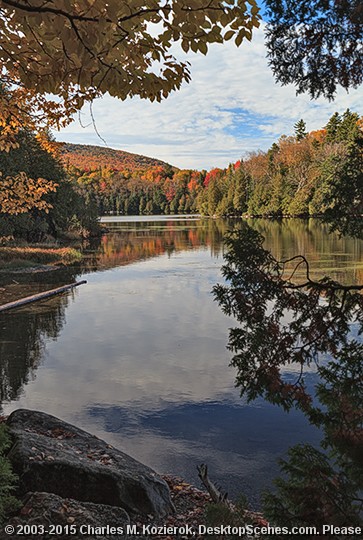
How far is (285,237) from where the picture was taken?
152 ft

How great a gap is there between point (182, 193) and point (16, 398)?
152 m

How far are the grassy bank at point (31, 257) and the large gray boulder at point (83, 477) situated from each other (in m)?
24.2

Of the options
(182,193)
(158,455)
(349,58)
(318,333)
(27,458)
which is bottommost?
(158,455)

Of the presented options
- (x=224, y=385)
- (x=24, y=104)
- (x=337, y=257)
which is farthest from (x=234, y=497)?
(x=337, y=257)

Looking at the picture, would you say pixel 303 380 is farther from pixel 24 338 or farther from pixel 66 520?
pixel 24 338

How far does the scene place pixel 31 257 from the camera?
106 ft

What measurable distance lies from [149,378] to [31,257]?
23.5 metres

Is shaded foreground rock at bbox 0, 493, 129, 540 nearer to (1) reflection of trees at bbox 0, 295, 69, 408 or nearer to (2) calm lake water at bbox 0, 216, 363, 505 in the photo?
(2) calm lake water at bbox 0, 216, 363, 505

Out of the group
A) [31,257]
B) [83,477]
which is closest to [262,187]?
[31,257]

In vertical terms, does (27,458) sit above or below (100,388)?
above

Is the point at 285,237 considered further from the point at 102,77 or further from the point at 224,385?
the point at 102,77

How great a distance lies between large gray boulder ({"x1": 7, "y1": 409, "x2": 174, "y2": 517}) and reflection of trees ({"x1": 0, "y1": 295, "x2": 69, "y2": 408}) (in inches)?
183

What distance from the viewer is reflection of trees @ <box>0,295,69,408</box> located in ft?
A: 35.5

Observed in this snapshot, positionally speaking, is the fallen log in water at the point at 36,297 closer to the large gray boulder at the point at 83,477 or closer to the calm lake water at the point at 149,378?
the calm lake water at the point at 149,378
